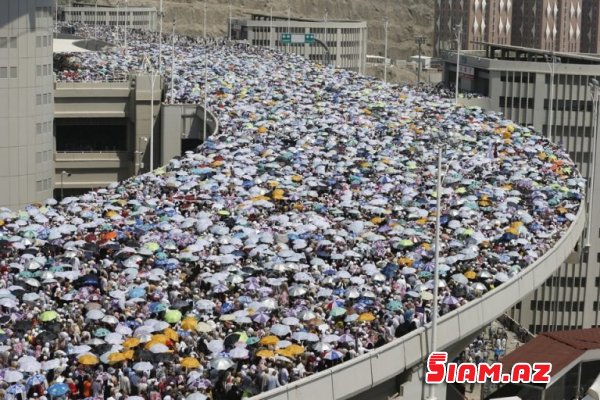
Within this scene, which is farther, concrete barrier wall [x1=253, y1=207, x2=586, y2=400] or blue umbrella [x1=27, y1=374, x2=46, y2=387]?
concrete barrier wall [x1=253, y1=207, x2=586, y2=400]

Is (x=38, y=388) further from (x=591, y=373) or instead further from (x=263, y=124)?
(x=263, y=124)

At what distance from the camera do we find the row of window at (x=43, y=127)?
77.8 m

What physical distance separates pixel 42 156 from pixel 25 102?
3.73 metres

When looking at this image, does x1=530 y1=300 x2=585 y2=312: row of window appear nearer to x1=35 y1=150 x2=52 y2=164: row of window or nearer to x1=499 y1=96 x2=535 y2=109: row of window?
x1=499 y1=96 x2=535 y2=109: row of window

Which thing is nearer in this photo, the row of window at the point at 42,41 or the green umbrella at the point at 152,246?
the green umbrella at the point at 152,246

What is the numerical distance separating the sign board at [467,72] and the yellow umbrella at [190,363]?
280 ft

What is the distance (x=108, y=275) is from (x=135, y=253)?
6.41 feet

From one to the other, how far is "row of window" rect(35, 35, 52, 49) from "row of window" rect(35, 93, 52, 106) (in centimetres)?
297

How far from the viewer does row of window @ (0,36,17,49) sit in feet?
241

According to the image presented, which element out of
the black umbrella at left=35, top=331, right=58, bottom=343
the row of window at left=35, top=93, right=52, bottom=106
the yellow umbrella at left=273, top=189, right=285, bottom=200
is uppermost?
the row of window at left=35, top=93, right=52, bottom=106

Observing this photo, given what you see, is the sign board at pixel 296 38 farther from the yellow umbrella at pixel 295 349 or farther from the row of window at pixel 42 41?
the yellow umbrella at pixel 295 349

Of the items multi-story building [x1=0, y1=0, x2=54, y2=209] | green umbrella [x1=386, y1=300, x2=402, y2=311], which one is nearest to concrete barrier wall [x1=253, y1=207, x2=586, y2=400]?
green umbrella [x1=386, y1=300, x2=402, y2=311]

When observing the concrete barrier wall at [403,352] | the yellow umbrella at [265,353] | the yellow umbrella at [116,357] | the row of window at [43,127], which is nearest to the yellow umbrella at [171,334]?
the yellow umbrella at [116,357]

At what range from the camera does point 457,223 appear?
53.0 m
